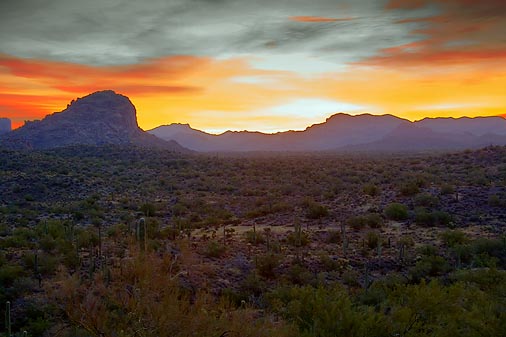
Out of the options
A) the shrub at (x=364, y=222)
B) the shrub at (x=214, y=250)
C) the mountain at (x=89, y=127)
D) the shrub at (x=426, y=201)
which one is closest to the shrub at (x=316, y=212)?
the shrub at (x=364, y=222)

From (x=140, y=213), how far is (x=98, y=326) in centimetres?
2262

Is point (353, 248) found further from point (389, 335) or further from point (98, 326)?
point (98, 326)

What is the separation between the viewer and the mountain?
132000mm

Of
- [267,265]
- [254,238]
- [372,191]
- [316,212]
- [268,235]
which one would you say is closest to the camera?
[267,265]

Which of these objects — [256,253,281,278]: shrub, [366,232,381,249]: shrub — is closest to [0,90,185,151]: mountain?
[366,232,381,249]: shrub

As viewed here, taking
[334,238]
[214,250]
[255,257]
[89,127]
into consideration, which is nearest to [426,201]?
[334,238]

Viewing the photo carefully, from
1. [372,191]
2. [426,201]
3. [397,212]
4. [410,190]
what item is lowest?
[397,212]

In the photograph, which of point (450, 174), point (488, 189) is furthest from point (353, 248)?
point (450, 174)

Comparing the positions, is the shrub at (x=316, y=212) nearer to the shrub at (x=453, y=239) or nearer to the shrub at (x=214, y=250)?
the shrub at (x=453, y=239)

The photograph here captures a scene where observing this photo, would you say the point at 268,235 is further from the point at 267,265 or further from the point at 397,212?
the point at 397,212

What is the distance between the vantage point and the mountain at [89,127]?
433 ft

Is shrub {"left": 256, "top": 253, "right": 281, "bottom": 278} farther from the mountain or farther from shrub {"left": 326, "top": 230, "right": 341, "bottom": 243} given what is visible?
the mountain

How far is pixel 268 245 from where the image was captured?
19.0 metres

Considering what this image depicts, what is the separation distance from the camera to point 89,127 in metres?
143
